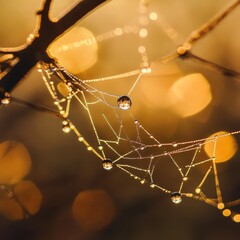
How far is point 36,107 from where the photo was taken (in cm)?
224

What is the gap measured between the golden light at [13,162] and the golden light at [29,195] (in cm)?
21

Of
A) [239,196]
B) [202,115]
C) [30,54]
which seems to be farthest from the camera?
[239,196]

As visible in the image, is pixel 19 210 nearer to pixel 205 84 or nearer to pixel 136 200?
pixel 136 200

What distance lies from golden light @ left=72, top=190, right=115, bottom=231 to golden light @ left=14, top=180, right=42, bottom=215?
2.72 ft

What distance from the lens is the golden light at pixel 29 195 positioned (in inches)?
294

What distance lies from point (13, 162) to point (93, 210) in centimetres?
313

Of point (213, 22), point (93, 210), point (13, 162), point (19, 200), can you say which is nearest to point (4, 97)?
point (213, 22)

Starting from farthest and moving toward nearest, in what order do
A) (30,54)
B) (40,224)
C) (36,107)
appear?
(40,224) < (36,107) < (30,54)

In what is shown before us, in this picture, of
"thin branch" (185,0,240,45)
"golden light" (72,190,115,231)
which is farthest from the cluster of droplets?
"golden light" (72,190,115,231)

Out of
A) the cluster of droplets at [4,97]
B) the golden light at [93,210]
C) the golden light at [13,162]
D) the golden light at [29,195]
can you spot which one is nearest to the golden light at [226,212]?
the golden light at [93,210]

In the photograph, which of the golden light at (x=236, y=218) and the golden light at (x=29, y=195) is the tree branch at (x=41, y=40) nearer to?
the golden light at (x=29, y=195)

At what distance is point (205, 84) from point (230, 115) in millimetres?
959

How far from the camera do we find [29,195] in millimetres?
7867

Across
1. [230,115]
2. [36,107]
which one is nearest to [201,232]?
[230,115]
